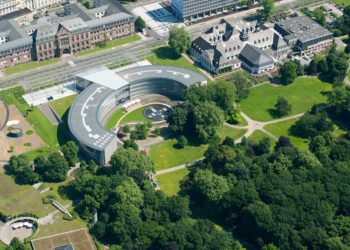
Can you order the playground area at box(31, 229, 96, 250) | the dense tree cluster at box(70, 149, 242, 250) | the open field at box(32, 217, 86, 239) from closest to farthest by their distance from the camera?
the dense tree cluster at box(70, 149, 242, 250), the playground area at box(31, 229, 96, 250), the open field at box(32, 217, 86, 239)

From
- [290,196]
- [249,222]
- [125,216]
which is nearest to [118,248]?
[125,216]

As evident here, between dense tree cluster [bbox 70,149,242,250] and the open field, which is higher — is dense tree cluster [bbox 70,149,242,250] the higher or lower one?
the higher one

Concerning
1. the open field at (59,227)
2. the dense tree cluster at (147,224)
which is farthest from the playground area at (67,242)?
the dense tree cluster at (147,224)

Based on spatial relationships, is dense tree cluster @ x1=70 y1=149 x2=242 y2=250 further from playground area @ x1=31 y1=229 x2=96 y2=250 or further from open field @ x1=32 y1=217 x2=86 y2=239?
playground area @ x1=31 y1=229 x2=96 y2=250

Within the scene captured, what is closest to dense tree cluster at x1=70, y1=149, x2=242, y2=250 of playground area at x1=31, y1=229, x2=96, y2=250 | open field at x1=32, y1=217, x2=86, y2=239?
open field at x1=32, y1=217, x2=86, y2=239

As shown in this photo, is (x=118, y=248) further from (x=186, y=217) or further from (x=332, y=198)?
(x=332, y=198)

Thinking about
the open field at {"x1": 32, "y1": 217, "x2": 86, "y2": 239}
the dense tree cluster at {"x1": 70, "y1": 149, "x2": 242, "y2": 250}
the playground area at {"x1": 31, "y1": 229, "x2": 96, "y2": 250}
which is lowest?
the open field at {"x1": 32, "y1": 217, "x2": 86, "y2": 239}

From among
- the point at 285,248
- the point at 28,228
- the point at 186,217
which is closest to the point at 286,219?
the point at 285,248

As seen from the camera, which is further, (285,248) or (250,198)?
(250,198)

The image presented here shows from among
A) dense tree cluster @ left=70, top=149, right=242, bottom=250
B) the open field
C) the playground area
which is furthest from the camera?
the open field
